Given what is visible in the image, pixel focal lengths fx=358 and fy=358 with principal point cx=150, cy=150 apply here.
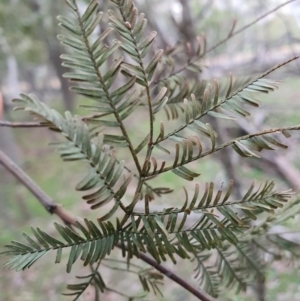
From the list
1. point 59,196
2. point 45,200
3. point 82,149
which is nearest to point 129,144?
point 82,149

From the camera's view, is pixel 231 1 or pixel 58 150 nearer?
pixel 58 150

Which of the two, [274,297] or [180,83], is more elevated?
[180,83]

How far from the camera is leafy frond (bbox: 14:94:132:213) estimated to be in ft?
0.67

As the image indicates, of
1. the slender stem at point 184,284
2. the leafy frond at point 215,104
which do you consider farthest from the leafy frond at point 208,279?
the leafy frond at point 215,104

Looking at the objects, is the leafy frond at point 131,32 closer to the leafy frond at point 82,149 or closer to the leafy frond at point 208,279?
the leafy frond at point 82,149

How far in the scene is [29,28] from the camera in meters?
1.34

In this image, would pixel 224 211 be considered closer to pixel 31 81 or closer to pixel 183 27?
pixel 183 27

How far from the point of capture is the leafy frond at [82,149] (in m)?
0.20

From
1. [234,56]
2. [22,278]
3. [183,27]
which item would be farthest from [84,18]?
[234,56]

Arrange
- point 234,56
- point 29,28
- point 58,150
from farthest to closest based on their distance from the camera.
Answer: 1. point 234,56
2. point 29,28
3. point 58,150

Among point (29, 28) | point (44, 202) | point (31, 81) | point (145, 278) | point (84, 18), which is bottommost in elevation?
point (145, 278)

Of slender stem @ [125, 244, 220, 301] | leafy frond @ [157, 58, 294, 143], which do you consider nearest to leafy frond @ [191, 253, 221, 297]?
slender stem @ [125, 244, 220, 301]

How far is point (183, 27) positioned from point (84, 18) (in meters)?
0.78

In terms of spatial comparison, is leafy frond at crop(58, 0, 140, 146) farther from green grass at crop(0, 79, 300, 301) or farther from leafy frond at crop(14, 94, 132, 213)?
green grass at crop(0, 79, 300, 301)
